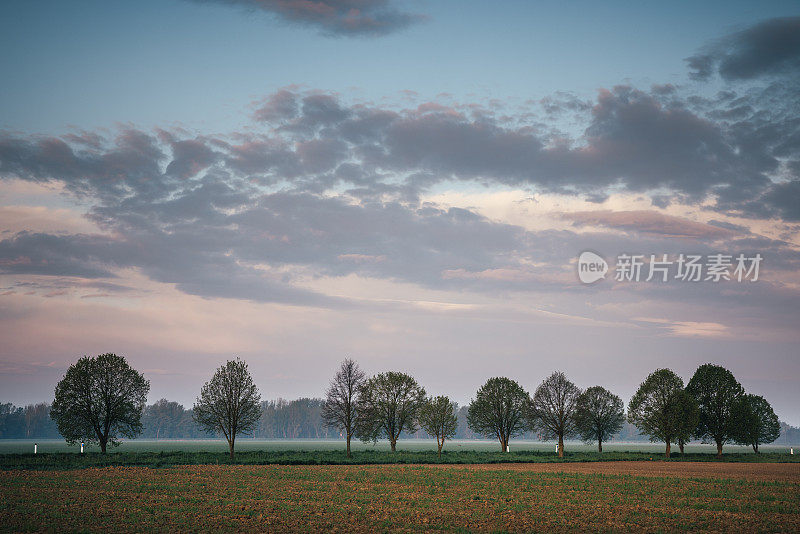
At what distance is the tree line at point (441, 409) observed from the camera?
3024 inches

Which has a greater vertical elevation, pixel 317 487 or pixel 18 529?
pixel 18 529

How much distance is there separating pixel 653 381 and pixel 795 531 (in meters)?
82.6

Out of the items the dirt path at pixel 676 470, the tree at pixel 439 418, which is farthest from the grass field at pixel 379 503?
the tree at pixel 439 418

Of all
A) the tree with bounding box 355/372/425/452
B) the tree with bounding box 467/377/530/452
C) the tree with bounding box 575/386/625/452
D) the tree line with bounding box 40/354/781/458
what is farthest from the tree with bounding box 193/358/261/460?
the tree with bounding box 575/386/625/452

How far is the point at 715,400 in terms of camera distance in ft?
327

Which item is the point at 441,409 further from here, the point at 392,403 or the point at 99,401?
the point at 99,401

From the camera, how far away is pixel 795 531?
23.9 metres

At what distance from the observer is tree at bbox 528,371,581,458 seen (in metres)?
105

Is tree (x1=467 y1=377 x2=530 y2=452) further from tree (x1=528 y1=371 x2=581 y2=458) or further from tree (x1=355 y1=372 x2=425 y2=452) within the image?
tree (x1=355 y1=372 x2=425 y2=452)

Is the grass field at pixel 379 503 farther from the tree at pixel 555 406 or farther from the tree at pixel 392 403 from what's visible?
the tree at pixel 555 406

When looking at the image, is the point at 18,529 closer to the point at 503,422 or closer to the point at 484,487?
the point at 484,487

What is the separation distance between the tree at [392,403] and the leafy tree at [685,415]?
144 feet

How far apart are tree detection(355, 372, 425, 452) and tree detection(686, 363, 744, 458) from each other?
4990 centimetres

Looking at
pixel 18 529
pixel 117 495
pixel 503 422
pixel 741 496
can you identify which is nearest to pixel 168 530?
pixel 18 529
